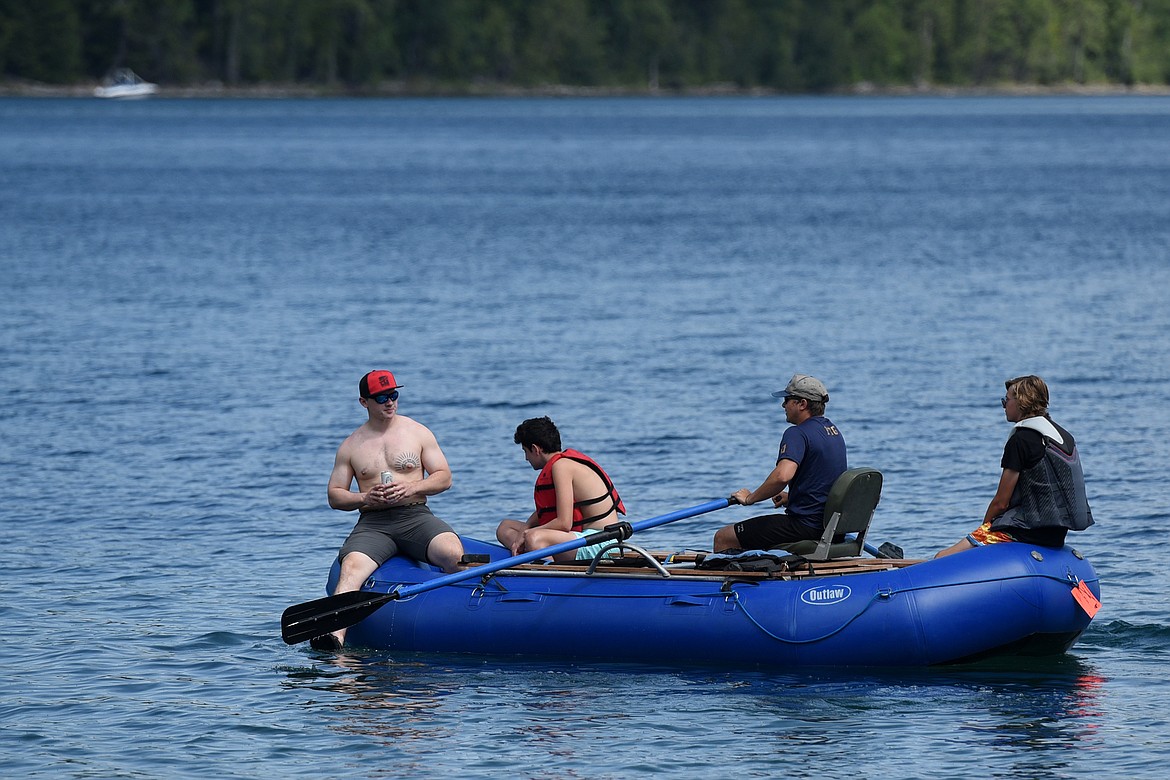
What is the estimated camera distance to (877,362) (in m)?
24.9

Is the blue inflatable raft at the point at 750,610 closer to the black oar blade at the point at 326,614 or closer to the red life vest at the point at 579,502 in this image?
the black oar blade at the point at 326,614

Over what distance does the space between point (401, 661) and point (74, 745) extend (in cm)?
228

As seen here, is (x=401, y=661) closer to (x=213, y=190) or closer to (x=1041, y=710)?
(x=1041, y=710)

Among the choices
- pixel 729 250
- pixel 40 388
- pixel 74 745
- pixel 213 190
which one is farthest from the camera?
pixel 213 190

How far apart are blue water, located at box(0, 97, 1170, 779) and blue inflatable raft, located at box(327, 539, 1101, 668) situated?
0.64 feet

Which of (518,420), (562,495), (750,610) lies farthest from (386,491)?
(518,420)

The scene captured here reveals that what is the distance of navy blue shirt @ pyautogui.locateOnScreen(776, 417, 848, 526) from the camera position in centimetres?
1106

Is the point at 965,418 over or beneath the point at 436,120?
beneath

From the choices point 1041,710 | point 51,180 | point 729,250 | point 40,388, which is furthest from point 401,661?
point 51,180

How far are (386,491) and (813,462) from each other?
2859 millimetres

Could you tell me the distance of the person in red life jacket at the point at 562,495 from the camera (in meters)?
11.2

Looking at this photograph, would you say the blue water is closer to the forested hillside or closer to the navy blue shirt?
the navy blue shirt

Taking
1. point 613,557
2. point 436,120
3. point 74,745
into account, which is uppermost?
point 436,120

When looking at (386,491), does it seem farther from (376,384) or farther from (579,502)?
(579,502)
